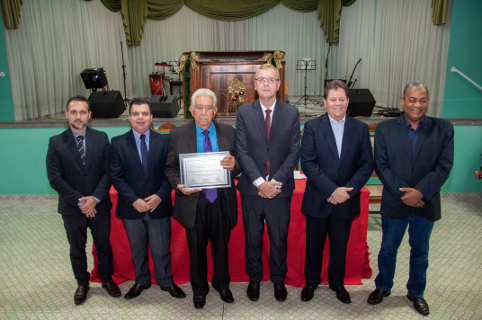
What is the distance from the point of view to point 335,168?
229cm

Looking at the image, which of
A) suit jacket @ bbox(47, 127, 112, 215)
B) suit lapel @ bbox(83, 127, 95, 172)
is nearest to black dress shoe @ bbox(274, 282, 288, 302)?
suit jacket @ bbox(47, 127, 112, 215)

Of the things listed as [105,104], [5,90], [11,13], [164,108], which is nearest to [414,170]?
[164,108]

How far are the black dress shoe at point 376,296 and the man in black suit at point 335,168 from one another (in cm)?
33

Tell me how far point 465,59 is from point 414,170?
417 centimetres

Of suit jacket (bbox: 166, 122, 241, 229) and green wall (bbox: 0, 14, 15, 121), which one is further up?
green wall (bbox: 0, 14, 15, 121)

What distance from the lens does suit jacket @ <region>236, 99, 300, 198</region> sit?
2.30 meters

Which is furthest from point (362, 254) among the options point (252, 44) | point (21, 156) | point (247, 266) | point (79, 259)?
point (252, 44)

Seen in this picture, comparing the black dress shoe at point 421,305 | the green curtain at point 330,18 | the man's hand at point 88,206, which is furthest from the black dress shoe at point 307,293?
the green curtain at point 330,18

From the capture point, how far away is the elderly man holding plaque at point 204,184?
2186mm

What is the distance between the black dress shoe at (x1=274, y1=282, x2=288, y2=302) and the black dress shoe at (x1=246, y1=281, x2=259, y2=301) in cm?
14

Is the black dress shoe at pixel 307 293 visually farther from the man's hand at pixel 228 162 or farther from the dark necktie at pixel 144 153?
the dark necktie at pixel 144 153

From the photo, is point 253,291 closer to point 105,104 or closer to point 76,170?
point 76,170

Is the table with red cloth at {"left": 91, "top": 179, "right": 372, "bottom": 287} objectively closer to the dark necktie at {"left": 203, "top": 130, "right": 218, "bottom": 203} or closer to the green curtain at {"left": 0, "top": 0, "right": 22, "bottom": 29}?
the dark necktie at {"left": 203, "top": 130, "right": 218, "bottom": 203}

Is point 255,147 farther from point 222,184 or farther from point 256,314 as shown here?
point 256,314
